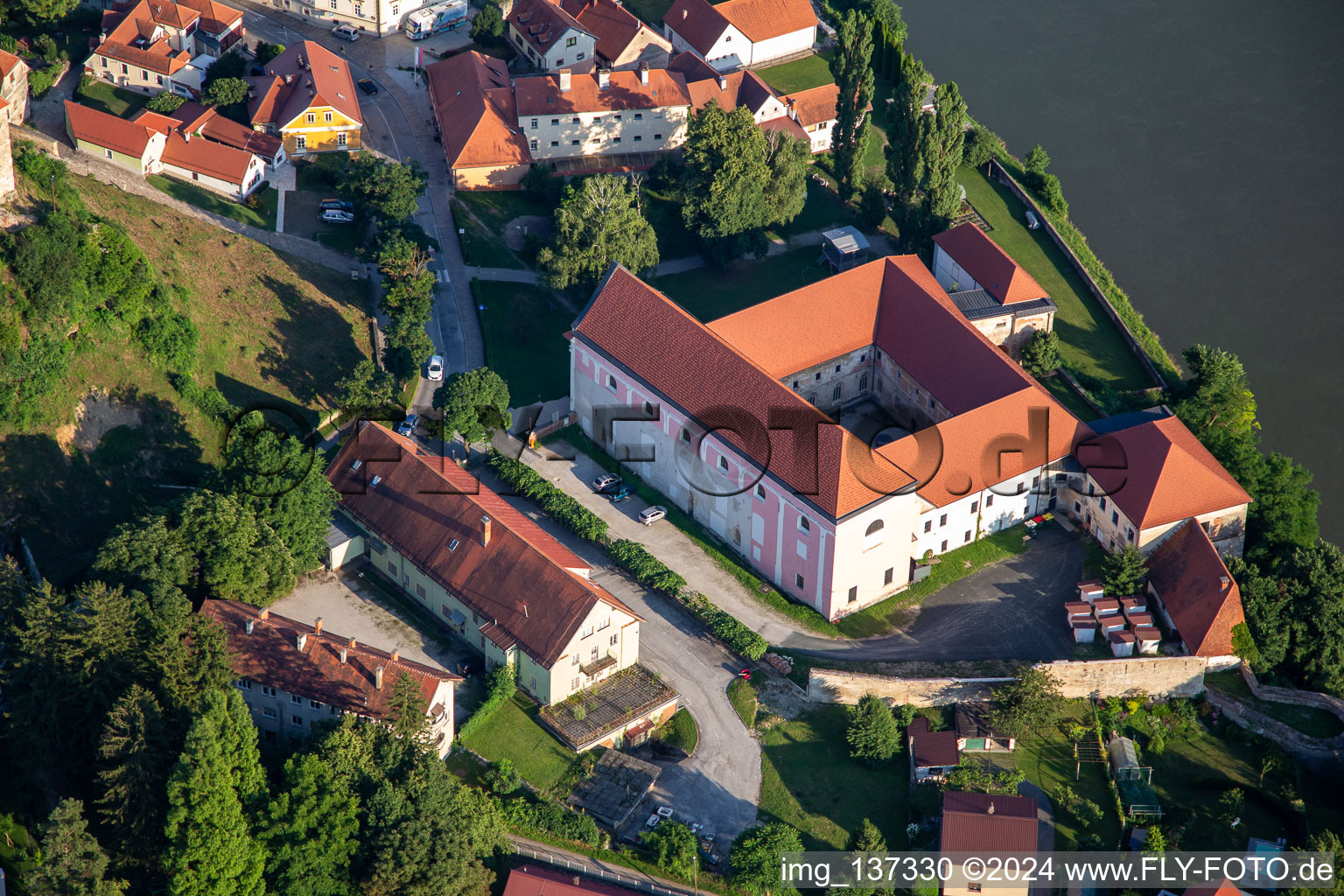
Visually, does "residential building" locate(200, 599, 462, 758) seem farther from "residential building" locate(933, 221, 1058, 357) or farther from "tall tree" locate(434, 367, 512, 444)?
"residential building" locate(933, 221, 1058, 357)

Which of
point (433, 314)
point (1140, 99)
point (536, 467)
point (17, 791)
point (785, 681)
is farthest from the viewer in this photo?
point (1140, 99)

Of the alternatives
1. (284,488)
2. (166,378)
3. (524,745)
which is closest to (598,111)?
(166,378)

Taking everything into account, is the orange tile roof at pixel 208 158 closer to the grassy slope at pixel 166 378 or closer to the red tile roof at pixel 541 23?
the grassy slope at pixel 166 378

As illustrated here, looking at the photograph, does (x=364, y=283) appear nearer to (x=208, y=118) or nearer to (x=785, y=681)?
(x=208, y=118)

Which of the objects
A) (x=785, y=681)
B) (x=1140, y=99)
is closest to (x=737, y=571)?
(x=785, y=681)

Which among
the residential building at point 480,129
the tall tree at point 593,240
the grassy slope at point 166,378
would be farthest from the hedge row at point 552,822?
the residential building at point 480,129

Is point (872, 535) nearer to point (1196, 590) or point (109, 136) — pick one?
point (1196, 590)
